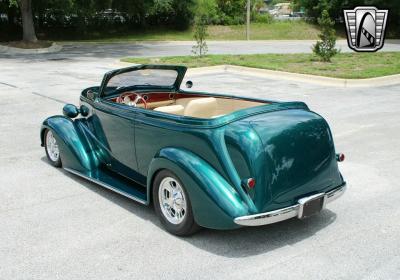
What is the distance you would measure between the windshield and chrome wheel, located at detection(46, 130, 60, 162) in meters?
1.18

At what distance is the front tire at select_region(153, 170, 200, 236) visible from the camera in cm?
431

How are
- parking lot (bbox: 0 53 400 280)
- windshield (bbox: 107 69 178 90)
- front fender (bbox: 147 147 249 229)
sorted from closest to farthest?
parking lot (bbox: 0 53 400 280)
front fender (bbox: 147 147 249 229)
windshield (bbox: 107 69 178 90)

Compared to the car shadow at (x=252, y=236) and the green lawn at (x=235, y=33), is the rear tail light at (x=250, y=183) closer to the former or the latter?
the car shadow at (x=252, y=236)

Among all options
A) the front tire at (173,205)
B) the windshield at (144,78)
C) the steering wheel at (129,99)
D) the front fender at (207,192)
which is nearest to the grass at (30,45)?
the windshield at (144,78)

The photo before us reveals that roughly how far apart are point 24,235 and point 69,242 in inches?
18.2

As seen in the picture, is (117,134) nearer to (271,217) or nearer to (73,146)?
(73,146)

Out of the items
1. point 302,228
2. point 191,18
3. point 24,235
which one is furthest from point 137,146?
point 191,18

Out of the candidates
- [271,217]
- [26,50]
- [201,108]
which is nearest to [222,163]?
[271,217]

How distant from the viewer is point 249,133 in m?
4.13

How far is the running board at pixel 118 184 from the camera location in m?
4.89

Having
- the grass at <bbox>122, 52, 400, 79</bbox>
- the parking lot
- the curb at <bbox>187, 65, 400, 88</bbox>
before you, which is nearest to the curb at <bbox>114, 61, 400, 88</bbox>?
the curb at <bbox>187, 65, 400, 88</bbox>

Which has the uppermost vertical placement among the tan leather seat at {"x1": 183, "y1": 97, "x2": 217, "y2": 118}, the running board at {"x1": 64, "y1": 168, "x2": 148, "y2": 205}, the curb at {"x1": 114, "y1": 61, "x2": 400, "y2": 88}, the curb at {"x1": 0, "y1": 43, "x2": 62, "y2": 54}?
the tan leather seat at {"x1": 183, "y1": 97, "x2": 217, "y2": 118}

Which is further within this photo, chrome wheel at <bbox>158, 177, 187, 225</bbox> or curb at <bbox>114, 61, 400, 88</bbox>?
curb at <bbox>114, 61, 400, 88</bbox>

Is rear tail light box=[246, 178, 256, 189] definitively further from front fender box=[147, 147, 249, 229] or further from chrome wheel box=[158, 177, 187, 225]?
chrome wheel box=[158, 177, 187, 225]
